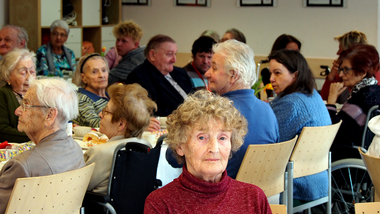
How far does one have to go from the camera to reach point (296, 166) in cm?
244

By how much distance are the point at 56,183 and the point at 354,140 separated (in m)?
2.53

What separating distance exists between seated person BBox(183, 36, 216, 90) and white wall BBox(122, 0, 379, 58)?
104 inches

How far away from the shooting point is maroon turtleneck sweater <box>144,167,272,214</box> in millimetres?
1326

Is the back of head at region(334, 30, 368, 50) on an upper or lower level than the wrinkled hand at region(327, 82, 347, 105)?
upper

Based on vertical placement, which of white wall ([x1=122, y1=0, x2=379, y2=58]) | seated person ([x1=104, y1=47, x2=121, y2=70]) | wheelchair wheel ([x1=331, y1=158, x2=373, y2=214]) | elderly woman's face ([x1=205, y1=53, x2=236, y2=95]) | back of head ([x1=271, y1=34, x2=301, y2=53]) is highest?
white wall ([x1=122, y1=0, x2=379, y2=58])

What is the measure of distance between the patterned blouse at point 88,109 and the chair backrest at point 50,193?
1.37 metres

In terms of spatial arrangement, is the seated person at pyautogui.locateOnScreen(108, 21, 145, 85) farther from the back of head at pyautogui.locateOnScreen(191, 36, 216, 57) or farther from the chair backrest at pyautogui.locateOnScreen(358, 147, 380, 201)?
the chair backrest at pyautogui.locateOnScreen(358, 147, 380, 201)

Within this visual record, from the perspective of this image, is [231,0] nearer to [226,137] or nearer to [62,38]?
[62,38]

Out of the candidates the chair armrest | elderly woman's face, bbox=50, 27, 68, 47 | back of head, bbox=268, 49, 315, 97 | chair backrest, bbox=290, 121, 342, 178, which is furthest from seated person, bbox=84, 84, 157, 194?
elderly woman's face, bbox=50, 27, 68, 47

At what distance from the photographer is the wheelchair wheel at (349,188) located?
3.30 meters

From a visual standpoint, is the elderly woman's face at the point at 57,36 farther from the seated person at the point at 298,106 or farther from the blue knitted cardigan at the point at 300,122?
the blue knitted cardigan at the point at 300,122

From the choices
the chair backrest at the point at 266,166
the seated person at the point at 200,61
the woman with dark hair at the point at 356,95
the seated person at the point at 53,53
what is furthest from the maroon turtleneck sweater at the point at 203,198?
the seated person at the point at 53,53

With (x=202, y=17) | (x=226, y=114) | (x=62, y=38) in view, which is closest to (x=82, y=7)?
(x=62, y=38)

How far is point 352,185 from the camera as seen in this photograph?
330cm
